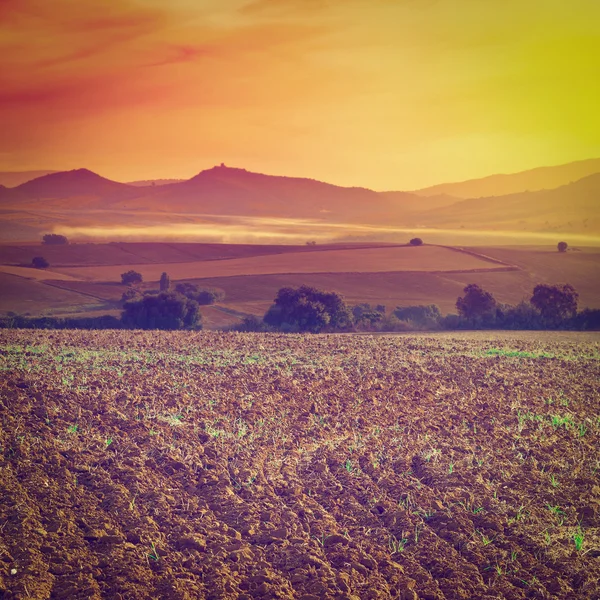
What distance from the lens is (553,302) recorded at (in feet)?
143

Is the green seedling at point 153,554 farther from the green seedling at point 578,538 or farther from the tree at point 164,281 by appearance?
the tree at point 164,281

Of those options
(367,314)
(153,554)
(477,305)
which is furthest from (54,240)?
(153,554)

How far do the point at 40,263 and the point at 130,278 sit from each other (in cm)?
912

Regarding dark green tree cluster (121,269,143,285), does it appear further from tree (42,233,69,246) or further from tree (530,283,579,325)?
tree (530,283,579,325)

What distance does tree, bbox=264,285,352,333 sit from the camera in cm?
4084

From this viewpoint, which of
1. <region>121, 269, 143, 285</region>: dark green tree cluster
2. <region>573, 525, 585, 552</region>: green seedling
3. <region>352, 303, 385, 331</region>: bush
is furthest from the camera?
<region>121, 269, 143, 285</region>: dark green tree cluster

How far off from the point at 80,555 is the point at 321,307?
32904 mm

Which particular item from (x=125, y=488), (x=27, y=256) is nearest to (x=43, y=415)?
(x=125, y=488)

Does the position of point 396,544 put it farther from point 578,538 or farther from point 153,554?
point 153,554

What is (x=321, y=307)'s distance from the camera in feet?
134

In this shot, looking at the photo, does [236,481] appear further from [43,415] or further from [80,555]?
[43,415]

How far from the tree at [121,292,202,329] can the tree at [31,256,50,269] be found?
2138 cm

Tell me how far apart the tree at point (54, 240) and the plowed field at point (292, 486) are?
4995cm

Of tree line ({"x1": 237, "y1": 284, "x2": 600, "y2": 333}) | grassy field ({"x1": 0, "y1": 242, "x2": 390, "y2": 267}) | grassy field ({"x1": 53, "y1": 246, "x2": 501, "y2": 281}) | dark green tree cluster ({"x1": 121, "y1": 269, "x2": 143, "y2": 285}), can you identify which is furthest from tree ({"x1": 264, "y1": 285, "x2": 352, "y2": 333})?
grassy field ({"x1": 0, "y1": 242, "x2": 390, "y2": 267})
